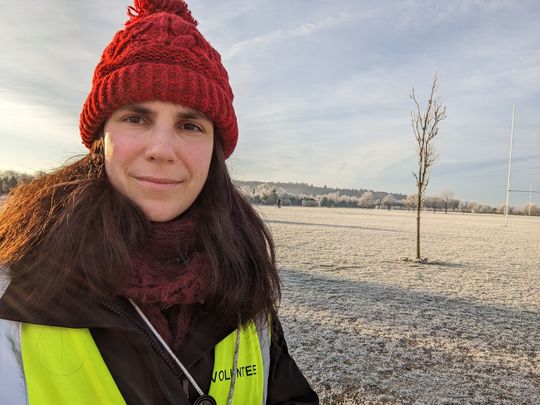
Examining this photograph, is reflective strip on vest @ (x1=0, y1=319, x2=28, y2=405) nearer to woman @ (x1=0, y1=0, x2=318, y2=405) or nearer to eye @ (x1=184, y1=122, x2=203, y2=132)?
woman @ (x1=0, y1=0, x2=318, y2=405)

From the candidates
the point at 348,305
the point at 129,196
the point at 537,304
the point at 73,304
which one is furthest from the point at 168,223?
the point at 537,304

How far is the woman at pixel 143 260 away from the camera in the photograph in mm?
1205

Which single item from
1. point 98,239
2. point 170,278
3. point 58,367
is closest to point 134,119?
point 98,239

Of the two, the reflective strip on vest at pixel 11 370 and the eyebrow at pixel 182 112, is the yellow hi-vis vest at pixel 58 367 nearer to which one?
the reflective strip on vest at pixel 11 370

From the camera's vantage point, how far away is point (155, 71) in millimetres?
1462

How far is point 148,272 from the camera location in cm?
144

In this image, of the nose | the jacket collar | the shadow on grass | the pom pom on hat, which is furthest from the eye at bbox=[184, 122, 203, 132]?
the shadow on grass

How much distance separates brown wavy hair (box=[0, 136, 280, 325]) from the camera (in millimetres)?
1288

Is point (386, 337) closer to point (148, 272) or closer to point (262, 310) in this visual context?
point (262, 310)

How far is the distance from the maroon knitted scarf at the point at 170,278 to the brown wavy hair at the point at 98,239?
0.05 m

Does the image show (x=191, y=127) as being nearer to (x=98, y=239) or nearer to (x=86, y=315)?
(x=98, y=239)

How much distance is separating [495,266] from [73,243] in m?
12.2

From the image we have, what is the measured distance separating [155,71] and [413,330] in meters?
5.17

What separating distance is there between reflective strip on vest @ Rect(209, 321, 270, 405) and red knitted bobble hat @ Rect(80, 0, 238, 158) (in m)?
0.93
